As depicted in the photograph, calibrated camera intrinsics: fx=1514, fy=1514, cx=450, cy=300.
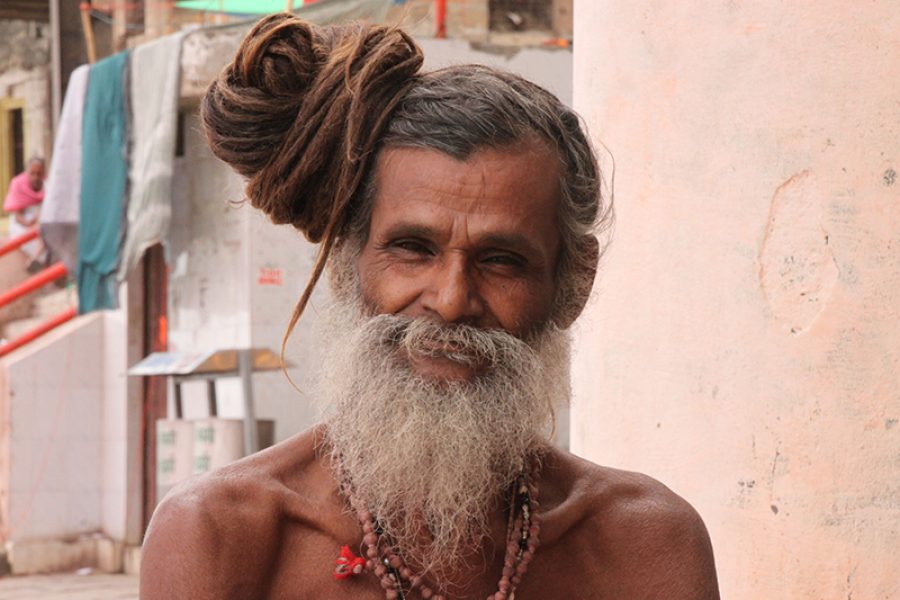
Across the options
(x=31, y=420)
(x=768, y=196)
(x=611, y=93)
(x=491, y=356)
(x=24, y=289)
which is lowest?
(x=31, y=420)

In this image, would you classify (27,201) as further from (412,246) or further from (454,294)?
(454,294)

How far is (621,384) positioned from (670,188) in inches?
18.5

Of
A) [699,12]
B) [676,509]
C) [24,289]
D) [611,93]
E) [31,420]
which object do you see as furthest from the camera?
[24,289]

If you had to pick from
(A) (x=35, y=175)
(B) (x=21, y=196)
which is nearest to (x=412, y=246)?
(B) (x=21, y=196)

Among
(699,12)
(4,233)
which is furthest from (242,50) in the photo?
(4,233)

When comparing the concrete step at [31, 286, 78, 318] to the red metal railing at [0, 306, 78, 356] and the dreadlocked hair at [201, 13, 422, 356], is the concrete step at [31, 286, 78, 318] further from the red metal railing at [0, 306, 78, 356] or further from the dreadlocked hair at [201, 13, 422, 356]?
the dreadlocked hair at [201, 13, 422, 356]

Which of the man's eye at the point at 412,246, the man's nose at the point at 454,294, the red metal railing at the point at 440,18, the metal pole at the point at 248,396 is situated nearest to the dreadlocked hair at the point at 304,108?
the man's eye at the point at 412,246

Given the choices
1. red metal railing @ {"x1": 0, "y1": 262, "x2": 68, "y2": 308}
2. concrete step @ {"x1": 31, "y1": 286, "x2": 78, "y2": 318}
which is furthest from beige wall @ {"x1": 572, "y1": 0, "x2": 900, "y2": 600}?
concrete step @ {"x1": 31, "y1": 286, "x2": 78, "y2": 318}

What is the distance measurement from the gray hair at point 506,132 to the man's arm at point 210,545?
516 millimetres

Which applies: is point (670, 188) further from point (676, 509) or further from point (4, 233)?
point (4, 233)

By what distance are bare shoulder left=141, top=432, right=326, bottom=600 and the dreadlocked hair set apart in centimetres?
26

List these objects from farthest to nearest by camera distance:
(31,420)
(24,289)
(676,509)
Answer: (24,289) < (31,420) < (676,509)

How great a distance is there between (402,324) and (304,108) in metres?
0.42

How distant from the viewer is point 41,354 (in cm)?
1258
